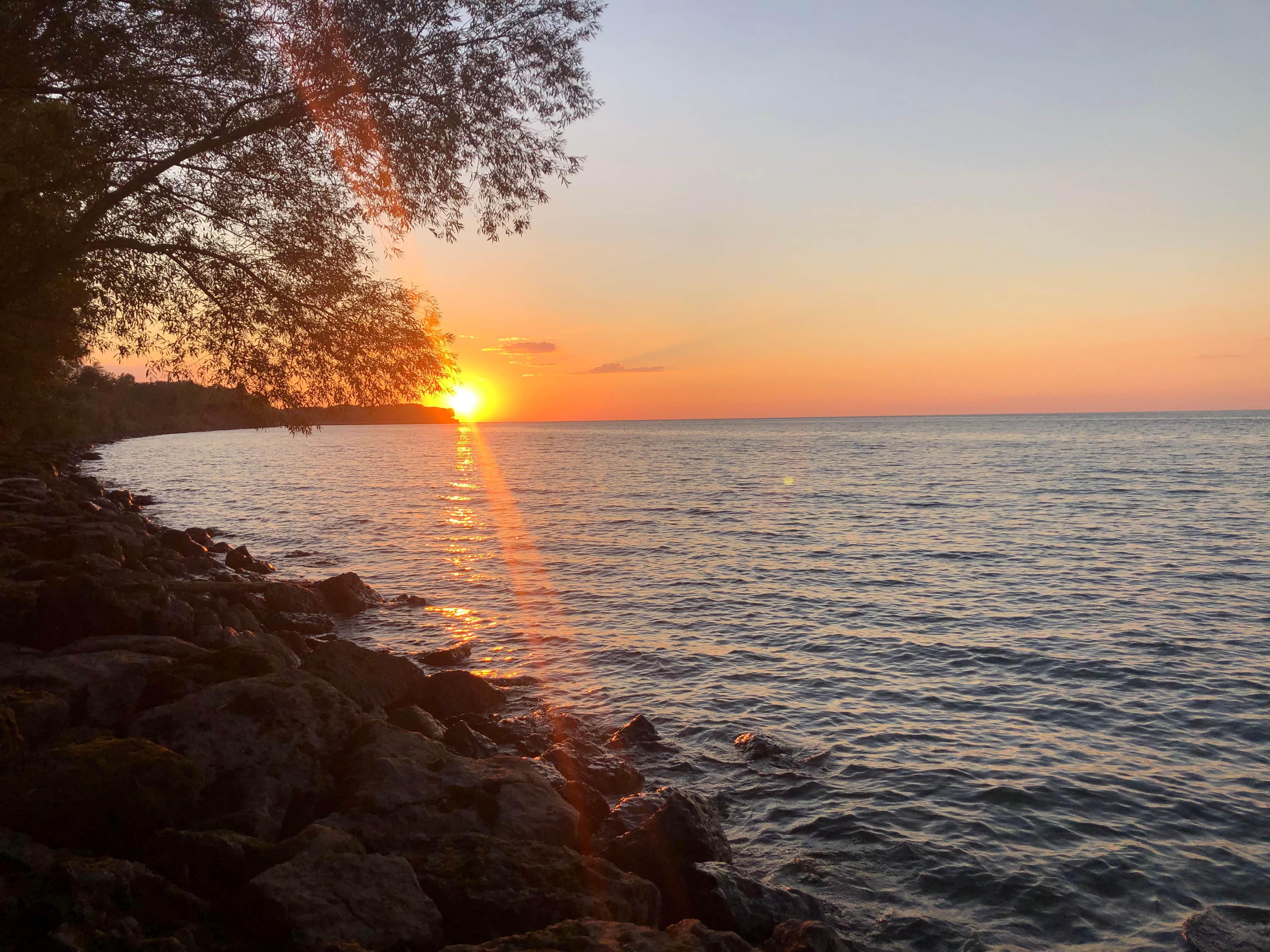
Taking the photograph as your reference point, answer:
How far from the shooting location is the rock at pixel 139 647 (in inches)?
363

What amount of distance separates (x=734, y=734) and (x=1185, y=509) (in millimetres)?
41117

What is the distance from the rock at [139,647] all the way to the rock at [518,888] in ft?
15.9

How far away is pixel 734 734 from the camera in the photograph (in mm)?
13359

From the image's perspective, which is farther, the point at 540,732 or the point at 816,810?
the point at 540,732

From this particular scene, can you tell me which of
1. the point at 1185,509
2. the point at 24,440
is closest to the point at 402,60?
the point at 1185,509

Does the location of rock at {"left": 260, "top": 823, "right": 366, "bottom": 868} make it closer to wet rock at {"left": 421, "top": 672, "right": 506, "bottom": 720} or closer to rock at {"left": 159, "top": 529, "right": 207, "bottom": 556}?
wet rock at {"left": 421, "top": 672, "right": 506, "bottom": 720}

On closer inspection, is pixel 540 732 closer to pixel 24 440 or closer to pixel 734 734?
pixel 734 734

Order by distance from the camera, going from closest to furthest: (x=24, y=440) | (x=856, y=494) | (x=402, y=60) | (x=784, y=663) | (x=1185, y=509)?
(x=402, y=60) → (x=784, y=663) → (x=1185, y=509) → (x=856, y=494) → (x=24, y=440)

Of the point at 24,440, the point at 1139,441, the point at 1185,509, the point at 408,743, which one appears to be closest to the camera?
the point at 408,743

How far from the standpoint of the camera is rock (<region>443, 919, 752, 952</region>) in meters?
5.32

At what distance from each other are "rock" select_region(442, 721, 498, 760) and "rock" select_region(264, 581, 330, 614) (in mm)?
10245

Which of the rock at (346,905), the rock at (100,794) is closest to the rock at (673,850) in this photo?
the rock at (346,905)

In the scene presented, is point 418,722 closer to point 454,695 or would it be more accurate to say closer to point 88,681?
point 454,695

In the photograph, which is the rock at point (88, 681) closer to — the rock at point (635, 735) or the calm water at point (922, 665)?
the rock at point (635, 735)
